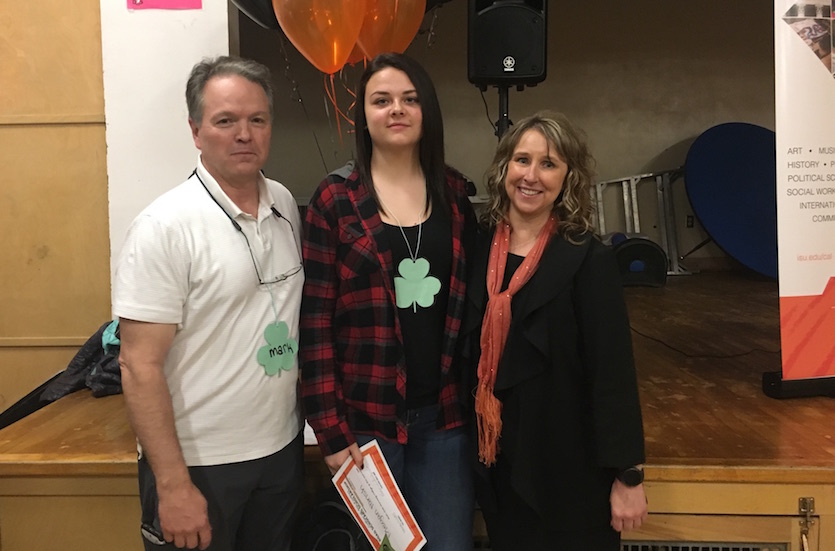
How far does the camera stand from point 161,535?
1.17 metres

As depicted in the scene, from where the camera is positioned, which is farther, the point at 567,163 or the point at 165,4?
the point at 165,4

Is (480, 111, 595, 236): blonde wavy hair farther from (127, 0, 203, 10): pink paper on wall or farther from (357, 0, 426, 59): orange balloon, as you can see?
(127, 0, 203, 10): pink paper on wall

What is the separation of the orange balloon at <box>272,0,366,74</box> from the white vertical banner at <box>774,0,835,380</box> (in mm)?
1343

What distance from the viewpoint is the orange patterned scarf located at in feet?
3.98

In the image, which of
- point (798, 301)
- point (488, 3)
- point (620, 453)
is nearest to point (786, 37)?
point (798, 301)

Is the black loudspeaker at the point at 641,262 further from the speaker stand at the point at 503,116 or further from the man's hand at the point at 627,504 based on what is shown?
the man's hand at the point at 627,504

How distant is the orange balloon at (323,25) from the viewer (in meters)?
1.76

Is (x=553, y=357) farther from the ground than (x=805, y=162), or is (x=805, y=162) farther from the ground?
(x=805, y=162)

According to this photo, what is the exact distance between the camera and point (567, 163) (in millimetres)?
1228

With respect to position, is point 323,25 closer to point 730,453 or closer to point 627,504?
point 627,504

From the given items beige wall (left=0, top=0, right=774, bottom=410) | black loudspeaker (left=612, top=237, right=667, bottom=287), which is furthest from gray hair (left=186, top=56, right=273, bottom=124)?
beige wall (left=0, top=0, right=774, bottom=410)

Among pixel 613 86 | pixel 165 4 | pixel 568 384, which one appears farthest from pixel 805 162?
pixel 613 86

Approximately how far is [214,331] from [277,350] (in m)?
0.13

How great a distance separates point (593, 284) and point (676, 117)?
15.5 ft
